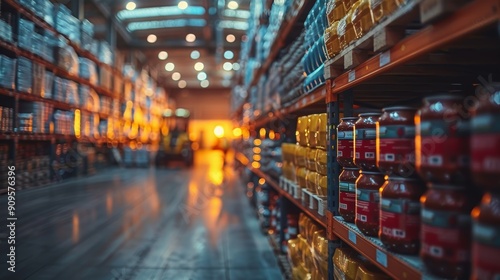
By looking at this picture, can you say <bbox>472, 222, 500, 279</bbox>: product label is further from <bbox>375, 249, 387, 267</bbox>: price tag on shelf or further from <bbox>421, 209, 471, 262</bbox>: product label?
<bbox>375, 249, 387, 267</bbox>: price tag on shelf

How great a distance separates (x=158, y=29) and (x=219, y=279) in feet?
48.5

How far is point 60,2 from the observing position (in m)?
2.59

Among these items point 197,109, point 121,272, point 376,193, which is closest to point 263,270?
point 121,272

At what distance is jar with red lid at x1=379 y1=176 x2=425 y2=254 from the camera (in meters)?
1.50

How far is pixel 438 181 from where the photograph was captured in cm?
128

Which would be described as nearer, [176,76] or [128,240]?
[128,240]

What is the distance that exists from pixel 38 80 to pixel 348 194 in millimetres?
5644

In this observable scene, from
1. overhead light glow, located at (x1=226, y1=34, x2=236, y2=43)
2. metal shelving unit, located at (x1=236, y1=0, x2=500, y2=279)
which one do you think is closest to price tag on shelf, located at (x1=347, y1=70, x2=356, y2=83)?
metal shelving unit, located at (x1=236, y1=0, x2=500, y2=279)

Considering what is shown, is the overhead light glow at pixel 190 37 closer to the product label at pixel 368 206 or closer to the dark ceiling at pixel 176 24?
the dark ceiling at pixel 176 24

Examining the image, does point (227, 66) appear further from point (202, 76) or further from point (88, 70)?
point (88, 70)

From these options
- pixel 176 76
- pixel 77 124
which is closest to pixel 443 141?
pixel 77 124

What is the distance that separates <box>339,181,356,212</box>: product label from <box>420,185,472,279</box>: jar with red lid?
31.5 inches

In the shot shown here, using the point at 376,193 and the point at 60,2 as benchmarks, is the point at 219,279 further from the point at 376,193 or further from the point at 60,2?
the point at 60,2

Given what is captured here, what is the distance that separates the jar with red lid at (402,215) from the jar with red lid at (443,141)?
23 cm
